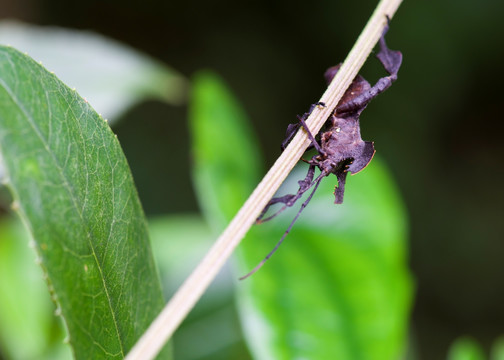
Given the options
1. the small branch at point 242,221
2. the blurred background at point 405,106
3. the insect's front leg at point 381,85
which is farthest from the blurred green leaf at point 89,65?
the blurred background at point 405,106

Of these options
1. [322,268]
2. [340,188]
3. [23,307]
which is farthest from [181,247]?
[340,188]

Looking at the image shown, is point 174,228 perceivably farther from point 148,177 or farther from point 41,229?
point 148,177

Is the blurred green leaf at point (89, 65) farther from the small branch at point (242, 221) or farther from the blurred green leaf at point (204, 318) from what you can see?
the small branch at point (242, 221)

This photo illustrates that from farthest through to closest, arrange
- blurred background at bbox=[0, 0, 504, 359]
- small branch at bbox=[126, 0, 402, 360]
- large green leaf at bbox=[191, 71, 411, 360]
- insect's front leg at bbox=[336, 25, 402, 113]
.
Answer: blurred background at bbox=[0, 0, 504, 359] → large green leaf at bbox=[191, 71, 411, 360] → insect's front leg at bbox=[336, 25, 402, 113] → small branch at bbox=[126, 0, 402, 360]

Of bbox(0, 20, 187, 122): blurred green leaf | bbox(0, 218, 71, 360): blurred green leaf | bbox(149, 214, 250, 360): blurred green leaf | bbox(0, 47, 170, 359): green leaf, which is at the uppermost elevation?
bbox(0, 47, 170, 359): green leaf

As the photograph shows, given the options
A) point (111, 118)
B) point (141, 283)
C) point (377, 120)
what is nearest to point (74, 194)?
point (141, 283)

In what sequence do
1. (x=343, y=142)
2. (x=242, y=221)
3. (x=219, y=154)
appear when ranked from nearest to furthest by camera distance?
(x=242, y=221) < (x=343, y=142) < (x=219, y=154)

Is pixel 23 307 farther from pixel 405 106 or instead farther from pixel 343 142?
pixel 405 106

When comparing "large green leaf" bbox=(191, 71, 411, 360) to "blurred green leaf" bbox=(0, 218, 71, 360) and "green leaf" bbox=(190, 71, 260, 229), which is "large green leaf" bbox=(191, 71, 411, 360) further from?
"blurred green leaf" bbox=(0, 218, 71, 360)

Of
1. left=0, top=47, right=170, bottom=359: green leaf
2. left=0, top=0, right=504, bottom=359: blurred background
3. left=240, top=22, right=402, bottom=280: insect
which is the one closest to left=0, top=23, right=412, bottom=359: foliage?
left=0, top=47, right=170, bottom=359: green leaf
